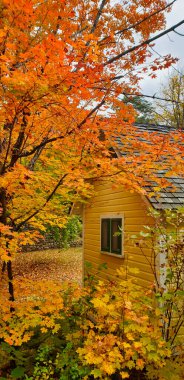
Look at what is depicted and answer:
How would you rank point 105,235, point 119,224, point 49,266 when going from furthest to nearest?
1. point 49,266
2. point 105,235
3. point 119,224

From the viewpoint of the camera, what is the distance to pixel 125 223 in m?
8.16

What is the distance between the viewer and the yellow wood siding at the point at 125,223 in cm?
723

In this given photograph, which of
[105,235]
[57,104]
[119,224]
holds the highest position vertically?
[57,104]

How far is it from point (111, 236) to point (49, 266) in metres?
10.4

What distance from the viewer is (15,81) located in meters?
3.08

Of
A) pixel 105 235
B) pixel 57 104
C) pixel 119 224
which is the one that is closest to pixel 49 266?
pixel 105 235

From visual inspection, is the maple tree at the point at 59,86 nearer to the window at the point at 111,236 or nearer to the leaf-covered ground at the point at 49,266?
the window at the point at 111,236

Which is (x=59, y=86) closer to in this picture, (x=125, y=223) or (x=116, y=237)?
(x=125, y=223)

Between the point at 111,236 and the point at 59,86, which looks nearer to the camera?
the point at 59,86

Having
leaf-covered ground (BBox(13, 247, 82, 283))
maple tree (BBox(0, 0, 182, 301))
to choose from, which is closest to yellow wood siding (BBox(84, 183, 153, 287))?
maple tree (BBox(0, 0, 182, 301))

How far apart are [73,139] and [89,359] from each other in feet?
12.6

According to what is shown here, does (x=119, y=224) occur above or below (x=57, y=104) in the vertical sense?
below

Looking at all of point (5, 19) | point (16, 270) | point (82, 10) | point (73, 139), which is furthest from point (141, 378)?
point (16, 270)

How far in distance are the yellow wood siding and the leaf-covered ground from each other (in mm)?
5125
